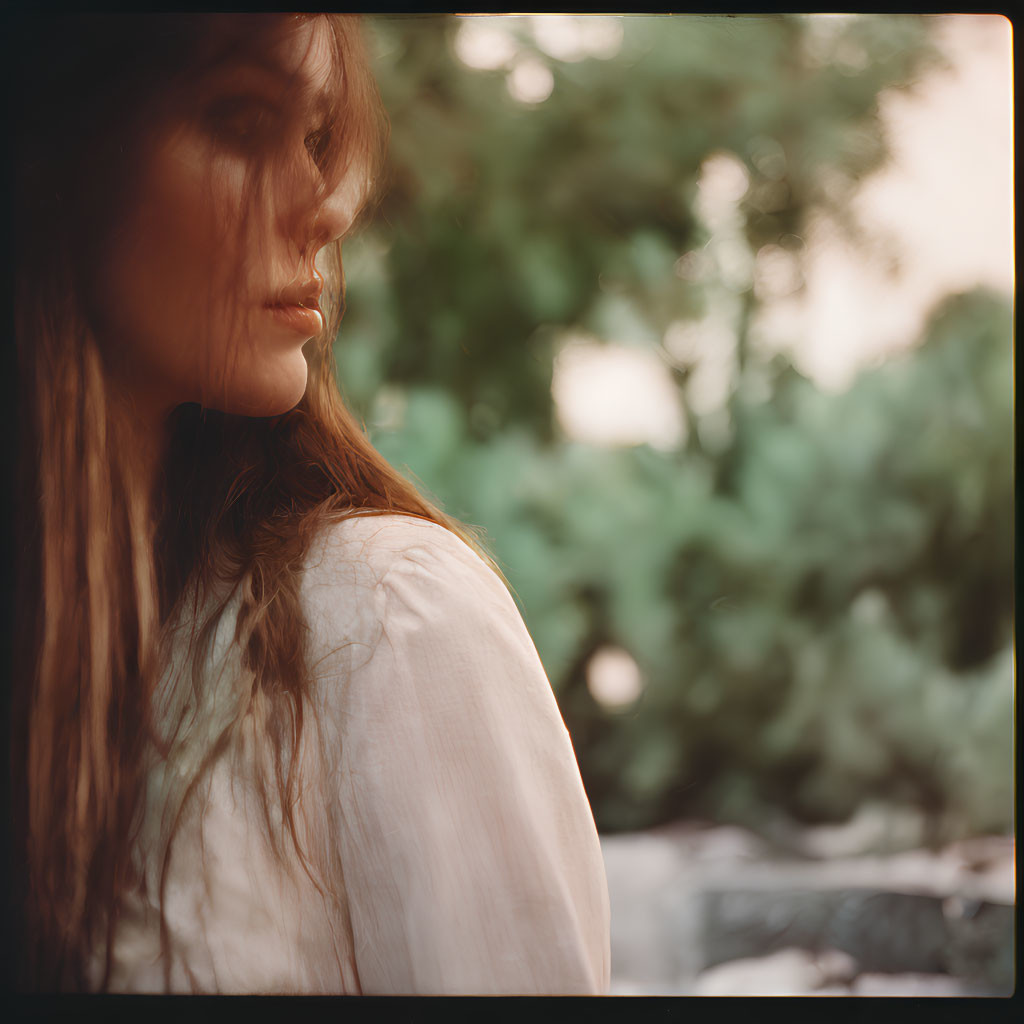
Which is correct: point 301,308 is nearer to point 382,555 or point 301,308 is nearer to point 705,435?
point 382,555

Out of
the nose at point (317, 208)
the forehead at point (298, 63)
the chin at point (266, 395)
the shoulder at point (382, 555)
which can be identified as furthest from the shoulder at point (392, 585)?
the forehead at point (298, 63)

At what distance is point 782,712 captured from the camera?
1.02 m

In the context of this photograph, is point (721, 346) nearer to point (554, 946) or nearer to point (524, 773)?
point (524, 773)

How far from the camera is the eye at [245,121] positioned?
0.88 meters

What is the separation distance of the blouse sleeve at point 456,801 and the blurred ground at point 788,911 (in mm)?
235

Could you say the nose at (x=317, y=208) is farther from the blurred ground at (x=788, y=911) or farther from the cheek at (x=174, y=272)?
the blurred ground at (x=788, y=911)

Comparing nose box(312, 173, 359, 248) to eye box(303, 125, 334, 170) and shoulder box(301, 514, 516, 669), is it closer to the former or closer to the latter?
eye box(303, 125, 334, 170)

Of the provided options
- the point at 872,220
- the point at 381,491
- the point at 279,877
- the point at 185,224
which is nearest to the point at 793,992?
the point at 279,877

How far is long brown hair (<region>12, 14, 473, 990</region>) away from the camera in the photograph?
0.91 metres

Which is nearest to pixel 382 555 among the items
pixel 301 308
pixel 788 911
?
pixel 301 308

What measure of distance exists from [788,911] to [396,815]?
509mm

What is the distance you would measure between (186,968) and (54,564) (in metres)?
0.43

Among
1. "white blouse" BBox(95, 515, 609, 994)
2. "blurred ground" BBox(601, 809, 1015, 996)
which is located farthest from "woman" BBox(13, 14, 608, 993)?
"blurred ground" BBox(601, 809, 1015, 996)

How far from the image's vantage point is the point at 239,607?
852mm
